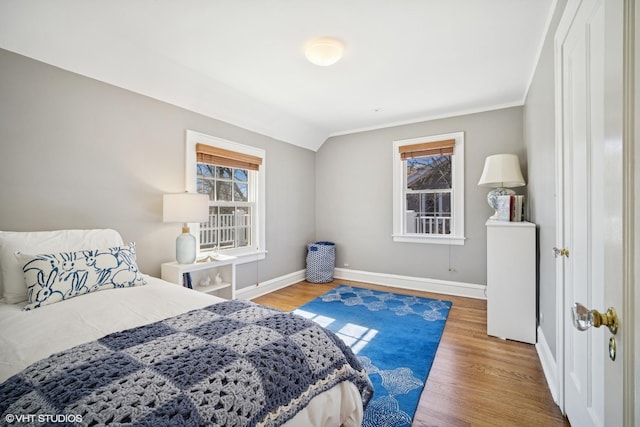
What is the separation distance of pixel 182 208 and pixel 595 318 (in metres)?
2.80

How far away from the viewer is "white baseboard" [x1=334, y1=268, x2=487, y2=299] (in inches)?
148

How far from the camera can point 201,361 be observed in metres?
0.97

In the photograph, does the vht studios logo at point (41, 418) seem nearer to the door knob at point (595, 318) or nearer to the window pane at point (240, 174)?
the door knob at point (595, 318)

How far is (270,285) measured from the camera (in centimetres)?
411

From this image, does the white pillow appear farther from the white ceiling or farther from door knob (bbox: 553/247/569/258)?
door knob (bbox: 553/247/569/258)

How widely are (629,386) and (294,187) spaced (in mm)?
4241

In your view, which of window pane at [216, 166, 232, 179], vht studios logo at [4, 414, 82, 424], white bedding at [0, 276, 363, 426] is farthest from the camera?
window pane at [216, 166, 232, 179]

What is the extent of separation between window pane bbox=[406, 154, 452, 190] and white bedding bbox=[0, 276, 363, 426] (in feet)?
11.3

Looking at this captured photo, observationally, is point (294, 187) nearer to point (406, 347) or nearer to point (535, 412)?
point (406, 347)

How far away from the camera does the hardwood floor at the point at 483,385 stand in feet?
5.30

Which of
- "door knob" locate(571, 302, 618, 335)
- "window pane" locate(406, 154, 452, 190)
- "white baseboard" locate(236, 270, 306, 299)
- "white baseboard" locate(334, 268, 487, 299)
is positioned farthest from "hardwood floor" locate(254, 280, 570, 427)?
"white baseboard" locate(236, 270, 306, 299)

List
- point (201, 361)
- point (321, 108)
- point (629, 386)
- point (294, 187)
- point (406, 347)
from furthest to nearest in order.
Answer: point (294, 187)
point (321, 108)
point (406, 347)
point (201, 361)
point (629, 386)

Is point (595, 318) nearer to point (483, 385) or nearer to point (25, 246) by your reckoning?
point (483, 385)

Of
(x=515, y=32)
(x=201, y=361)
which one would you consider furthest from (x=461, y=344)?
(x=515, y=32)
